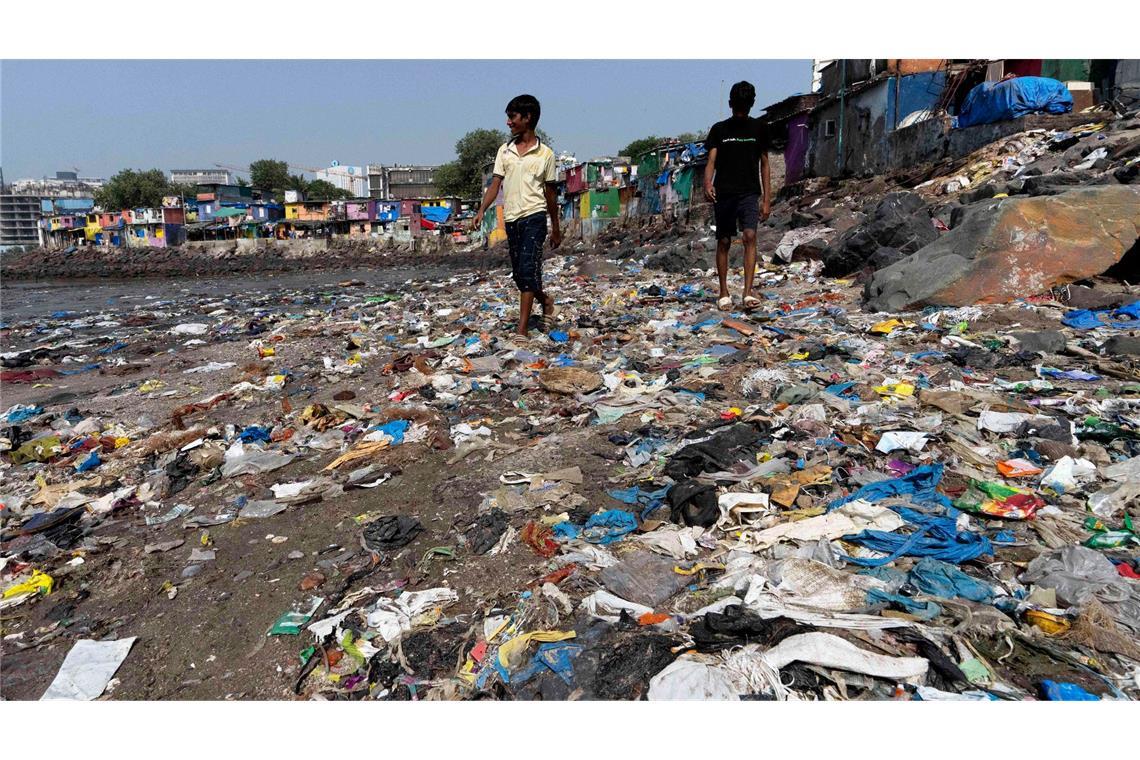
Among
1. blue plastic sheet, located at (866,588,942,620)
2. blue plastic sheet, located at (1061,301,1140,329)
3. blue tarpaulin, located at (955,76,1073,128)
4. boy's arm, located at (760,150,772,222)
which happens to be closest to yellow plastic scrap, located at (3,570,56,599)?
blue plastic sheet, located at (866,588,942,620)

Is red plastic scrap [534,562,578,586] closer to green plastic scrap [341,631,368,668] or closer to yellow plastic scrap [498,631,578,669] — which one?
yellow plastic scrap [498,631,578,669]

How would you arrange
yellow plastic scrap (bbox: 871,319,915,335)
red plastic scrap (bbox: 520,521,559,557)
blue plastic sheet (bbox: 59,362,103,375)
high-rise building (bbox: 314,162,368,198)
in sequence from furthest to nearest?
high-rise building (bbox: 314,162,368,198) < blue plastic sheet (bbox: 59,362,103,375) < yellow plastic scrap (bbox: 871,319,915,335) < red plastic scrap (bbox: 520,521,559,557)

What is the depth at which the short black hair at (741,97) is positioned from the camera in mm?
4961

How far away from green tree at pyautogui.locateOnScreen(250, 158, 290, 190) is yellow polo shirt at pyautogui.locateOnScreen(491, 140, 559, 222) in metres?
72.1

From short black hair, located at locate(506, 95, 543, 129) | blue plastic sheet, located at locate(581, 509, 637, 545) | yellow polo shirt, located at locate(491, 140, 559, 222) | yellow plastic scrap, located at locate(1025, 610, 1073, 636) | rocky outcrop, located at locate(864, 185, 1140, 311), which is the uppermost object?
→ short black hair, located at locate(506, 95, 543, 129)

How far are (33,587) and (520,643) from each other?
5.94 ft

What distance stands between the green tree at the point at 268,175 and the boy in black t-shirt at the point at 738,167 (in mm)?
72538

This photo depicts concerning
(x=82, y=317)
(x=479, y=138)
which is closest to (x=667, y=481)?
(x=82, y=317)

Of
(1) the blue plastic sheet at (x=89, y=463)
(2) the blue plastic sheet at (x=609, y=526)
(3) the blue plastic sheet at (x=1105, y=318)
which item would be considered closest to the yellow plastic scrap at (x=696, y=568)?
(2) the blue plastic sheet at (x=609, y=526)

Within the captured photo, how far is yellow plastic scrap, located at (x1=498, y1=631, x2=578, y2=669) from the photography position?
65.0 inches

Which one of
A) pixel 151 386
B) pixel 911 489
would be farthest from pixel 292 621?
pixel 151 386

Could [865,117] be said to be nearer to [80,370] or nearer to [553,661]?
[80,370]

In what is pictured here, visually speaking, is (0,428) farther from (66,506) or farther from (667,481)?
(667,481)

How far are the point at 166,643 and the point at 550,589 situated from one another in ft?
3.66
